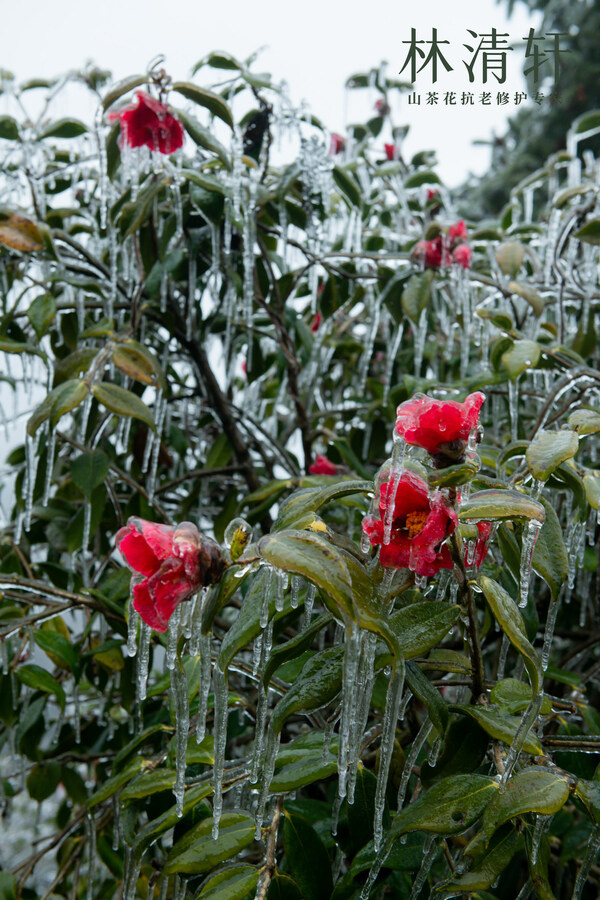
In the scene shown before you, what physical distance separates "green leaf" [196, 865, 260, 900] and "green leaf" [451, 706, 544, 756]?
0.24m

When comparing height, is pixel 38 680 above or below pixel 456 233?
below

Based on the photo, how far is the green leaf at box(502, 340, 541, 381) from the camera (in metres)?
0.92

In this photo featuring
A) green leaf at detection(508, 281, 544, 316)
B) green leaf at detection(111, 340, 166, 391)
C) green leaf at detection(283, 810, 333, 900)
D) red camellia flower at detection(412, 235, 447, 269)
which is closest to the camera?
green leaf at detection(283, 810, 333, 900)

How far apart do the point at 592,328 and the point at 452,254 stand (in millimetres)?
327

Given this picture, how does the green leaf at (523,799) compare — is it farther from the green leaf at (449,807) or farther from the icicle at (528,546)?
the icicle at (528,546)

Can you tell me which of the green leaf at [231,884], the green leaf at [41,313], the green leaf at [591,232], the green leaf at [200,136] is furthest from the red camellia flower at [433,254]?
the green leaf at [231,884]

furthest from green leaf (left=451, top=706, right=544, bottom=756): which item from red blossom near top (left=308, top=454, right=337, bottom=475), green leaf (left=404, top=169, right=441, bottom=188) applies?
green leaf (left=404, top=169, right=441, bottom=188)

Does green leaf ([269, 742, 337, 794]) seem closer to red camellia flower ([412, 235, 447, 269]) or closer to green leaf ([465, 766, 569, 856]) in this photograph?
green leaf ([465, 766, 569, 856])

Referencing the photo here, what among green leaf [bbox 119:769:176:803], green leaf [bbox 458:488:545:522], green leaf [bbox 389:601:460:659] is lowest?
green leaf [bbox 119:769:176:803]

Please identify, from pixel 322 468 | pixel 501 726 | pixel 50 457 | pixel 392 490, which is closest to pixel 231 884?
pixel 501 726

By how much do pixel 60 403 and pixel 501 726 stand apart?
0.64m

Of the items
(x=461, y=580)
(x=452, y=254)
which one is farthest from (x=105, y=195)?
(x=461, y=580)

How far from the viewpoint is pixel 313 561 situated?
442 mm

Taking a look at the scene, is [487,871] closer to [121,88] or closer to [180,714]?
[180,714]
